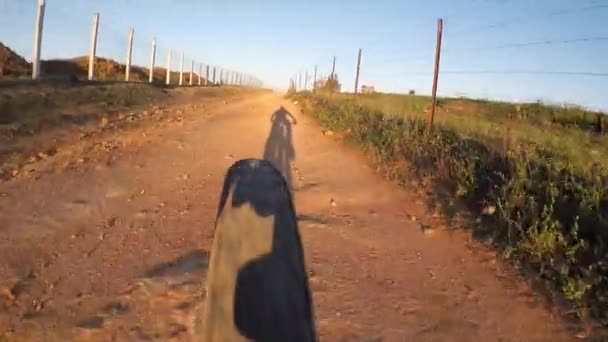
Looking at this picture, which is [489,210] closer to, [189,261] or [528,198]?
[528,198]

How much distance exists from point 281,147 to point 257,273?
10051 millimetres

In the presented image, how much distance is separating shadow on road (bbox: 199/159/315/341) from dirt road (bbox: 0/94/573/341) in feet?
8.54

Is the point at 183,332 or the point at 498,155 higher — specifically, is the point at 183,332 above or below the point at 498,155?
below

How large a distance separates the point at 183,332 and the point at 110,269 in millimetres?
1303

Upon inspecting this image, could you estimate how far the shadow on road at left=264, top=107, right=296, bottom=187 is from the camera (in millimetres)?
8852

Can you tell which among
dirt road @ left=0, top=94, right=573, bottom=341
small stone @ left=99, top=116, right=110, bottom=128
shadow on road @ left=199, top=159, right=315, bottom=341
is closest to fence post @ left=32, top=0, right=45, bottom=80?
small stone @ left=99, top=116, right=110, bottom=128

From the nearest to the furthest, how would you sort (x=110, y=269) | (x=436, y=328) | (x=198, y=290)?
(x=436, y=328), (x=198, y=290), (x=110, y=269)

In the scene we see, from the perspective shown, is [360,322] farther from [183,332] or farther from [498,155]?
[498,155]

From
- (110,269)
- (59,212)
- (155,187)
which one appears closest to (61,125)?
(155,187)

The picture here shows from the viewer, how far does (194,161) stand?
8.87 metres

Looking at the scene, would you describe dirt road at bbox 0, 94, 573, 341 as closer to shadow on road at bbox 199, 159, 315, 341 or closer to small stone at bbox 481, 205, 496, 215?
small stone at bbox 481, 205, 496, 215

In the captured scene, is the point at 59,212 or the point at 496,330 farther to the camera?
the point at 59,212

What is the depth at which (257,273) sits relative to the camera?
36.0 inches

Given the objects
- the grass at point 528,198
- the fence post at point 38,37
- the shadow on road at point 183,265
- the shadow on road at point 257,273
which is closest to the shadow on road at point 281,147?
the grass at point 528,198
